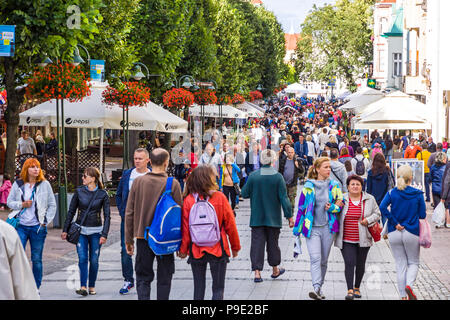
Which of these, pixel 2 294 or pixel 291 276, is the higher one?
pixel 2 294

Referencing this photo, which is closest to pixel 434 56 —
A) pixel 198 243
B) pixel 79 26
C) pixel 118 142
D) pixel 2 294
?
pixel 118 142

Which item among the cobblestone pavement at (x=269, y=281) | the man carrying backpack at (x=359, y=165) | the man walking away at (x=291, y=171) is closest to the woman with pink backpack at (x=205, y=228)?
the cobblestone pavement at (x=269, y=281)

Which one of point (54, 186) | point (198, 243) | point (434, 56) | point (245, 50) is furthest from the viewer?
point (245, 50)

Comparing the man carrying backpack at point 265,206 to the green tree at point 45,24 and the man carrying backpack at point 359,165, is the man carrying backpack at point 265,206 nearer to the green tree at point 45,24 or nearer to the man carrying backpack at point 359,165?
the man carrying backpack at point 359,165

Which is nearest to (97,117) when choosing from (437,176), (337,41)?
(437,176)

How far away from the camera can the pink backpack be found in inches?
292

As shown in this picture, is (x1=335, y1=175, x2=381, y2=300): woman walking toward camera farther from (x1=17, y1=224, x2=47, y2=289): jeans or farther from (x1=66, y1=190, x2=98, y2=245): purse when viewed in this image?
(x1=17, y1=224, x2=47, y2=289): jeans

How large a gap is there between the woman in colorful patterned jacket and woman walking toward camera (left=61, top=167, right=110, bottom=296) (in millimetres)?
2205

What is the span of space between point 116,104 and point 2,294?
1648 cm

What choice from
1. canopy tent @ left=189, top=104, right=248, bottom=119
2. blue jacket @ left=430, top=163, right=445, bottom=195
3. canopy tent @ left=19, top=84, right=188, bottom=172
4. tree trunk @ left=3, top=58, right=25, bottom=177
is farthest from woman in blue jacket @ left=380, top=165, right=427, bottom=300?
canopy tent @ left=189, top=104, right=248, bottom=119

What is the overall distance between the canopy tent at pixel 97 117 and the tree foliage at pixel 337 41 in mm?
55342

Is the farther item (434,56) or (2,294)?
(434,56)
